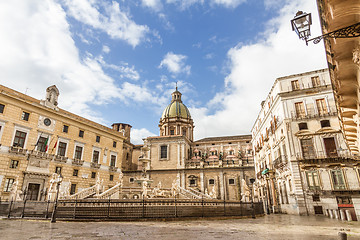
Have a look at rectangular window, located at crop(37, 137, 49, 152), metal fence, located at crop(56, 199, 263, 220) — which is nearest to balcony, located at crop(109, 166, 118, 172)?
rectangular window, located at crop(37, 137, 49, 152)

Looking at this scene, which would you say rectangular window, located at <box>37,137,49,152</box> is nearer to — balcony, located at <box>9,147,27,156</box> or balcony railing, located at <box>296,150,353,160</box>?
balcony, located at <box>9,147,27,156</box>

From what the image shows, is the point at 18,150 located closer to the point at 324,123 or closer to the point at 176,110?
the point at 324,123

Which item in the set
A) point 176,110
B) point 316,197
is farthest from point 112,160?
point 316,197

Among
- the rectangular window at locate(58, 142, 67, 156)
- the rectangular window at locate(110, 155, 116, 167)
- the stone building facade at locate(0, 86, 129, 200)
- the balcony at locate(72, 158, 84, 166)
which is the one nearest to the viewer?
the stone building facade at locate(0, 86, 129, 200)

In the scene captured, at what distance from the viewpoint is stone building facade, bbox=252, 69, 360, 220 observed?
766 inches

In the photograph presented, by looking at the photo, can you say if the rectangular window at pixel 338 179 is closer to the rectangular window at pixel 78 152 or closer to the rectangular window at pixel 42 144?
the rectangular window at pixel 78 152

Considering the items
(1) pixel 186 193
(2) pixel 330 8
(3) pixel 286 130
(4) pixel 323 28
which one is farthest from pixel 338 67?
(1) pixel 186 193

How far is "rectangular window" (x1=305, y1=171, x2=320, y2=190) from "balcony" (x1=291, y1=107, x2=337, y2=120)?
5.41 metres

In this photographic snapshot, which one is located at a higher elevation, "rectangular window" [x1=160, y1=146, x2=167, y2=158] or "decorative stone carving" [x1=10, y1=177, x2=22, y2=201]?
"rectangular window" [x1=160, y1=146, x2=167, y2=158]

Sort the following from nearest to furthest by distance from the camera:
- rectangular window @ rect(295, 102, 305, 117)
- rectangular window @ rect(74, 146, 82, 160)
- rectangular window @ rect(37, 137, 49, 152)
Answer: rectangular window @ rect(295, 102, 305, 117)
rectangular window @ rect(37, 137, 49, 152)
rectangular window @ rect(74, 146, 82, 160)

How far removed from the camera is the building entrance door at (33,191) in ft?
74.0

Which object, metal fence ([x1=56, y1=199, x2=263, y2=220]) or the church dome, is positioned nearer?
metal fence ([x1=56, y1=199, x2=263, y2=220])

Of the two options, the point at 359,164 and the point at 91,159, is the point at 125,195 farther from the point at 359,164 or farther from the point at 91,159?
the point at 359,164

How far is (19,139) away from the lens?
74.5ft
